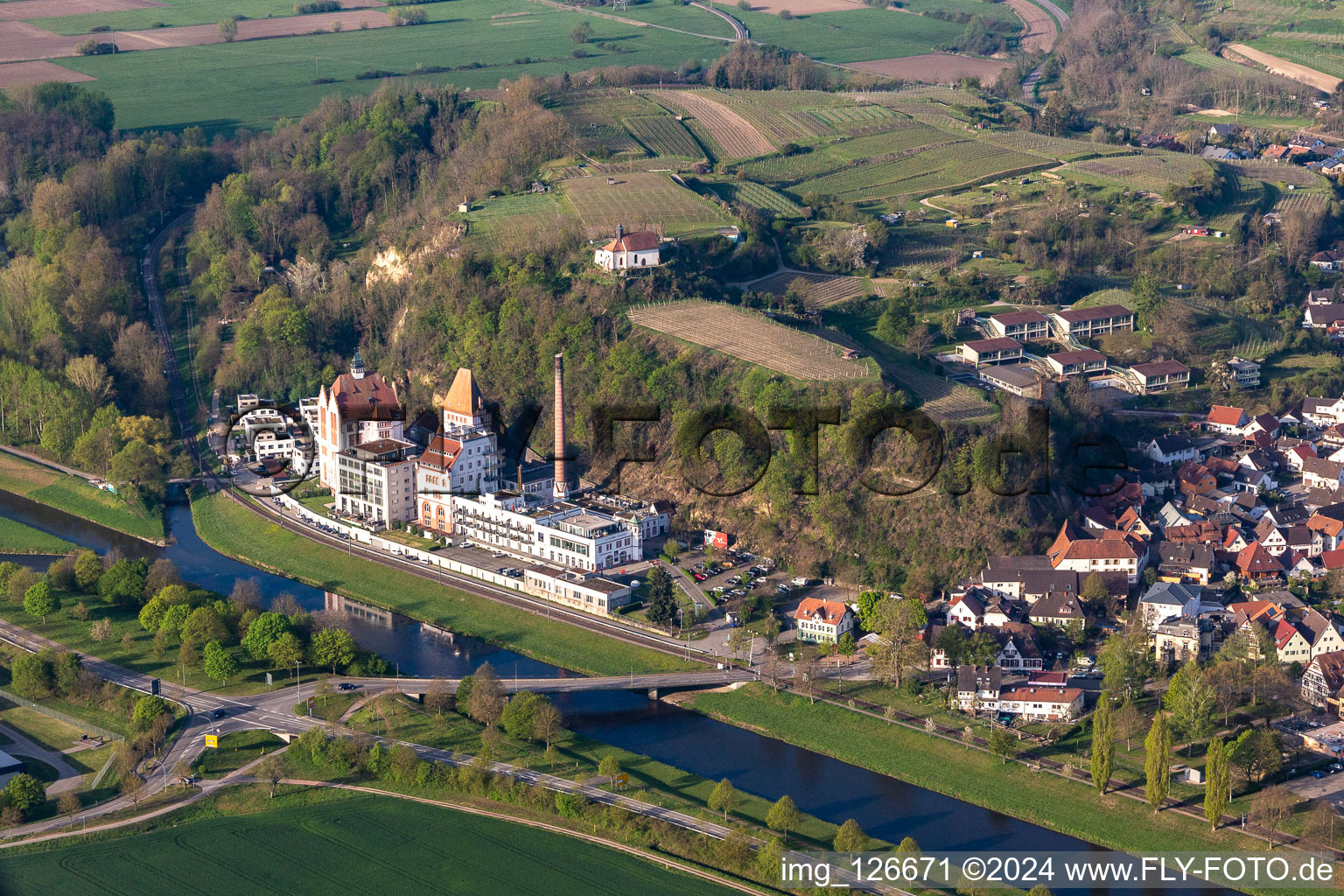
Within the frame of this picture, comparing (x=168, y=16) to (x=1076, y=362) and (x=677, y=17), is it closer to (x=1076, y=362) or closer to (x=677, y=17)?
(x=677, y=17)

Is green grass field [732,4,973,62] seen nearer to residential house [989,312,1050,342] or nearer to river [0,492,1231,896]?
residential house [989,312,1050,342]

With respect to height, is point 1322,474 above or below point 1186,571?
above

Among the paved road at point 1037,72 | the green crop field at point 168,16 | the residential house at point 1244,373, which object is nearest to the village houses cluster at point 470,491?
the residential house at point 1244,373

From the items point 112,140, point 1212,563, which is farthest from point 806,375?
point 112,140

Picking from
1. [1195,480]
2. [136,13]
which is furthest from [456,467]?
[136,13]

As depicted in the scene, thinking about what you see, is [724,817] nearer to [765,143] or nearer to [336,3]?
[765,143]

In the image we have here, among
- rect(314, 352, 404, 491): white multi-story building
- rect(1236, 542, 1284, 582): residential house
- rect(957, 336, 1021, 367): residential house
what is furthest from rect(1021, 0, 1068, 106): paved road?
rect(314, 352, 404, 491): white multi-story building
